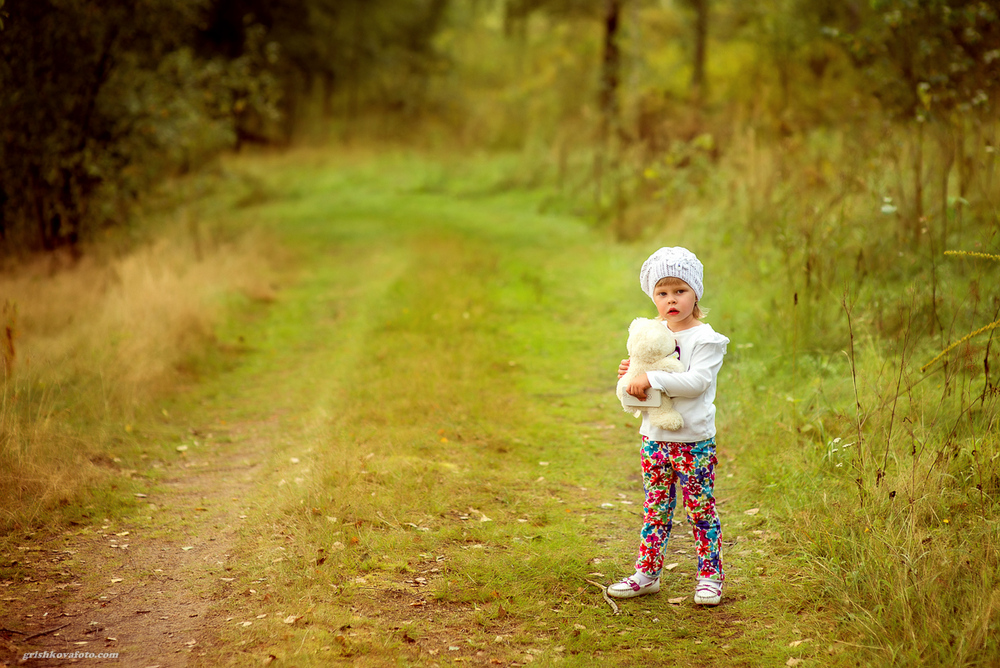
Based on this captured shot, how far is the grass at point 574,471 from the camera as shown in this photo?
380 cm

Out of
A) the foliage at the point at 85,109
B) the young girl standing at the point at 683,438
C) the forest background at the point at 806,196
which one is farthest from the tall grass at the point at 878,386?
the foliage at the point at 85,109

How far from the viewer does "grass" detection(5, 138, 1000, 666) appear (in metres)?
3.80

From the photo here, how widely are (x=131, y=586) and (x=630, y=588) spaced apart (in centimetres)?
249

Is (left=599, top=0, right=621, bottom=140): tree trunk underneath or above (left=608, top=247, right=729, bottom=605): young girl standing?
above

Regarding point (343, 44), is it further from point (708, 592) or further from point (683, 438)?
→ point (708, 592)

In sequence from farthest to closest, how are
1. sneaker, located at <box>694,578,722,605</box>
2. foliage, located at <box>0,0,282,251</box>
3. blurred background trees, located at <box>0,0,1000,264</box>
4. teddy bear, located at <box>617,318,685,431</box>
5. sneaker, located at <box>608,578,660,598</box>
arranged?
foliage, located at <box>0,0,282,251</box>, blurred background trees, located at <box>0,0,1000,264</box>, sneaker, located at <box>608,578,660,598</box>, sneaker, located at <box>694,578,722,605</box>, teddy bear, located at <box>617,318,685,431</box>

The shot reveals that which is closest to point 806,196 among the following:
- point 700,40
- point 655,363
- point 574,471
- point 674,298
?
point 574,471

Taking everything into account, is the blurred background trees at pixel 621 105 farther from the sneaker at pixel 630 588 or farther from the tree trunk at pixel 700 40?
the sneaker at pixel 630 588

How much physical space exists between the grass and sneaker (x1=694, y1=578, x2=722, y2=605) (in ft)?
0.17

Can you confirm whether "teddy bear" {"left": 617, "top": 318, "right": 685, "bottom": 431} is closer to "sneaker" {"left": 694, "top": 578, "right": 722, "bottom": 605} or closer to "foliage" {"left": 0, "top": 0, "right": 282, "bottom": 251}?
"sneaker" {"left": 694, "top": 578, "right": 722, "bottom": 605}

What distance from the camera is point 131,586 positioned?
4.34 m

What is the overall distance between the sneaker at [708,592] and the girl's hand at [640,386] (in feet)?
3.15

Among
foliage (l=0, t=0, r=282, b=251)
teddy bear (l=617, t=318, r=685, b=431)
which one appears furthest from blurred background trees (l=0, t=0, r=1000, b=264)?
teddy bear (l=617, t=318, r=685, b=431)

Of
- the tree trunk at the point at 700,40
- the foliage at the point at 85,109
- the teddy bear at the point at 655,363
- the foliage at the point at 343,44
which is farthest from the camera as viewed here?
the foliage at the point at 343,44
